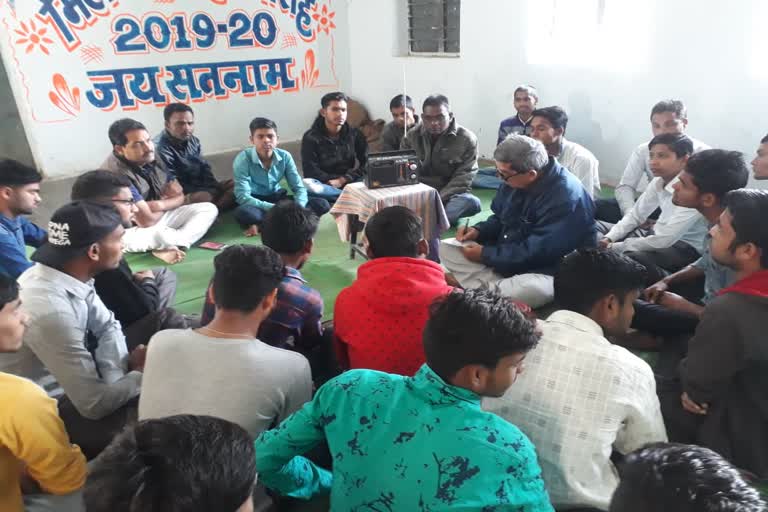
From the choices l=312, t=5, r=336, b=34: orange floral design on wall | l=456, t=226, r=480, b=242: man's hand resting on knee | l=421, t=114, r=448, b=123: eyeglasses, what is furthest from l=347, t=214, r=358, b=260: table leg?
l=312, t=5, r=336, b=34: orange floral design on wall

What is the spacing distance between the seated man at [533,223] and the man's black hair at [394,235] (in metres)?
0.77

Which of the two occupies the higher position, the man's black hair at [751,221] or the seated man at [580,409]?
the man's black hair at [751,221]

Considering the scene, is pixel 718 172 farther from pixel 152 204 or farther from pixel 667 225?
pixel 152 204

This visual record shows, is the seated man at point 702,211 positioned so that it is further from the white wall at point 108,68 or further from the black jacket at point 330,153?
the white wall at point 108,68

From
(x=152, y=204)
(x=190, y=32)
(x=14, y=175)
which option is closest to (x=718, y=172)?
(x=14, y=175)

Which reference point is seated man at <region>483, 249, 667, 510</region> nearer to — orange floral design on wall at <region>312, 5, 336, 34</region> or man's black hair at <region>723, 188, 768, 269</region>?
man's black hair at <region>723, 188, 768, 269</region>

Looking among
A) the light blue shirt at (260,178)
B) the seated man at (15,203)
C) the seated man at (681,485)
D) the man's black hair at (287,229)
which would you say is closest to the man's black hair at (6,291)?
the man's black hair at (287,229)

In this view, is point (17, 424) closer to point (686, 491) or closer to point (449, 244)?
point (686, 491)

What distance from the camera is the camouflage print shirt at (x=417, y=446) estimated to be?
35.1 inches

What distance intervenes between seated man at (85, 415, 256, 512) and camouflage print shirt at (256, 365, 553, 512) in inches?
11.1

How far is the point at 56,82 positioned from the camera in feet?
15.9

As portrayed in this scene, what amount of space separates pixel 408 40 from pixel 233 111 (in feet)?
7.27

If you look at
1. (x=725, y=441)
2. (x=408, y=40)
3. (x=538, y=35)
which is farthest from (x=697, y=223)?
(x=408, y=40)

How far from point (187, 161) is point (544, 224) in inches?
109
